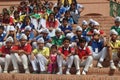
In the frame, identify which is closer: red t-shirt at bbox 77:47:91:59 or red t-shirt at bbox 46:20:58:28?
red t-shirt at bbox 77:47:91:59

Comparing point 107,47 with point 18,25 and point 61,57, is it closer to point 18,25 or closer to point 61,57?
point 61,57

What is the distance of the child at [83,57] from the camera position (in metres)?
12.0

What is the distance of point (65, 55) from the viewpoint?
488 inches

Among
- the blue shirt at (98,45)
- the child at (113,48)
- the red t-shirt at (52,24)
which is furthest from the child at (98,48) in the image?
the red t-shirt at (52,24)

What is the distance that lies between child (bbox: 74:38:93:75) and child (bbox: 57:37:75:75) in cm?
15

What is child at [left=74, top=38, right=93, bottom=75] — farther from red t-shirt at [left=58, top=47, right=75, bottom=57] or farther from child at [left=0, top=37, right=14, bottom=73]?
child at [left=0, top=37, right=14, bottom=73]

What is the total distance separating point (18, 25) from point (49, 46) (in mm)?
3033

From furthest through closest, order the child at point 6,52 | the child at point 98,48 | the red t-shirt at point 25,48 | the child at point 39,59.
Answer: the red t-shirt at point 25,48
the child at point 6,52
the child at point 98,48
the child at point 39,59

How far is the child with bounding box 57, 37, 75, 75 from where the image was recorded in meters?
12.1

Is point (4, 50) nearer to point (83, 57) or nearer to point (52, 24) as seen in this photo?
point (83, 57)

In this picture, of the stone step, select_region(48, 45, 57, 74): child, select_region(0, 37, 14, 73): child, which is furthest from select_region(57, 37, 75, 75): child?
select_region(0, 37, 14, 73): child

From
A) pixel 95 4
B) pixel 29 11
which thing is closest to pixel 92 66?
pixel 29 11

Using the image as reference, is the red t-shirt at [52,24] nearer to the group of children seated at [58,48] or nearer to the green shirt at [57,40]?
the group of children seated at [58,48]

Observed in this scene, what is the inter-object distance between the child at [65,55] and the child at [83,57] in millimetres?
155
